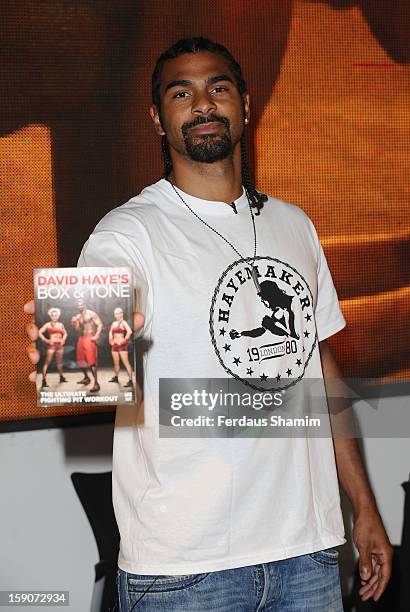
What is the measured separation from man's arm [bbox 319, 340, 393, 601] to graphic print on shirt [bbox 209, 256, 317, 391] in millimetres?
160

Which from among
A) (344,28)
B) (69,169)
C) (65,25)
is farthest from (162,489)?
(344,28)

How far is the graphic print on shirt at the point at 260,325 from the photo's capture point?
1.31m

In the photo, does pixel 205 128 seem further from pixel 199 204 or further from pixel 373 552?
pixel 373 552

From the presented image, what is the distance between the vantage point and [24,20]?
1930 millimetres

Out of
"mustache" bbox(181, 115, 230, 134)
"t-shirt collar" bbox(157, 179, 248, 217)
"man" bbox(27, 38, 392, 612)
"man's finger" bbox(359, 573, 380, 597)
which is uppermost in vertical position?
"mustache" bbox(181, 115, 230, 134)

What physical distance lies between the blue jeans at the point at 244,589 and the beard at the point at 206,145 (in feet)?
2.14

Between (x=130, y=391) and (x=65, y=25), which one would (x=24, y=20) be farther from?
(x=130, y=391)

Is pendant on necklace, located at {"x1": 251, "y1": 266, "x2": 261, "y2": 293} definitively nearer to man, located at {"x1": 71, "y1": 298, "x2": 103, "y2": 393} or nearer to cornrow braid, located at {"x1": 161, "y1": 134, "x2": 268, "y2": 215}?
cornrow braid, located at {"x1": 161, "y1": 134, "x2": 268, "y2": 215}

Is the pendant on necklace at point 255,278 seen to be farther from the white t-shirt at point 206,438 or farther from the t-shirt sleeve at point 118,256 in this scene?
the t-shirt sleeve at point 118,256

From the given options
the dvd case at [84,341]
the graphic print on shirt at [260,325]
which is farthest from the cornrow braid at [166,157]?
the dvd case at [84,341]

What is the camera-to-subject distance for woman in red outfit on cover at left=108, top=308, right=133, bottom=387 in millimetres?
1053

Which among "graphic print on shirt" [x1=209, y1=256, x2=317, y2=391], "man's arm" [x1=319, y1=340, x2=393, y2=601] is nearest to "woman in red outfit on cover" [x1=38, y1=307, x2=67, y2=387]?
"graphic print on shirt" [x1=209, y1=256, x2=317, y2=391]

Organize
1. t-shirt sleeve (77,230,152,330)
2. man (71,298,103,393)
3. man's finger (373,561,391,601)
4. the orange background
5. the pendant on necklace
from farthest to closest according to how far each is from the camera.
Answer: the orange background, man's finger (373,561,391,601), the pendant on necklace, t-shirt sleeve (77,230,152,330), man (71,298,103,393)

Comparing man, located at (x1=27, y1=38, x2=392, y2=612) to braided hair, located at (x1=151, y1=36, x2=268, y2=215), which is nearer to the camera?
man, located at (x1=27, y1=38, x2=392, y2=612)
